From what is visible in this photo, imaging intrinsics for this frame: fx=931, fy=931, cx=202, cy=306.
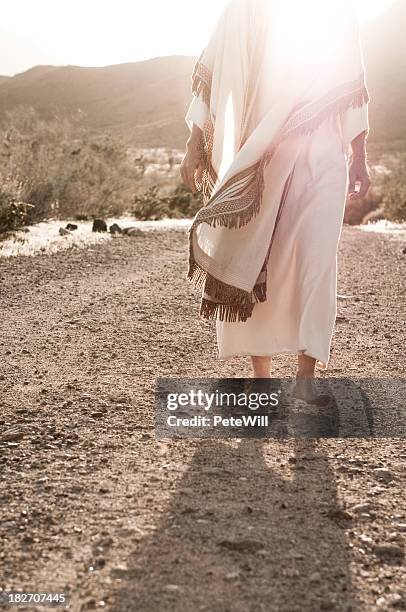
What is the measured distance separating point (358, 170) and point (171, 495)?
1.95 metres

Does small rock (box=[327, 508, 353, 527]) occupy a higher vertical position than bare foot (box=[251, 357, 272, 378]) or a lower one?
lower

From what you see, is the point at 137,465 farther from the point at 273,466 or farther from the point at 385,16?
the point at 385,16

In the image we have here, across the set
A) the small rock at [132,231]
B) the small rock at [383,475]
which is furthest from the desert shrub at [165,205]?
the small rock at [383,475]

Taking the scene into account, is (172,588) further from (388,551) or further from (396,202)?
(396,202)

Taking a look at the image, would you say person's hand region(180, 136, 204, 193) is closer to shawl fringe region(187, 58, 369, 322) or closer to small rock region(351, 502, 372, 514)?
shawl fringe region(187, 58, 369, 322)

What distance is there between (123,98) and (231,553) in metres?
101

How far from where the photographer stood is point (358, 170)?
4316mm

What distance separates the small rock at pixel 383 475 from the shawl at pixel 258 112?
1.03 meters

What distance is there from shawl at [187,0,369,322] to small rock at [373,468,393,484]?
3.38 ft

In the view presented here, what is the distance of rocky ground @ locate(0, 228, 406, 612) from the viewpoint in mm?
2463

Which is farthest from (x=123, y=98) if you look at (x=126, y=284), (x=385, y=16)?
(x=126, y=284)

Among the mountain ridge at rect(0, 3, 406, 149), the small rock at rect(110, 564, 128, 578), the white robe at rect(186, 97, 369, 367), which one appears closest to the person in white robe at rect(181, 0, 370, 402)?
the white robe at rect(186, 97, 369, 367)
